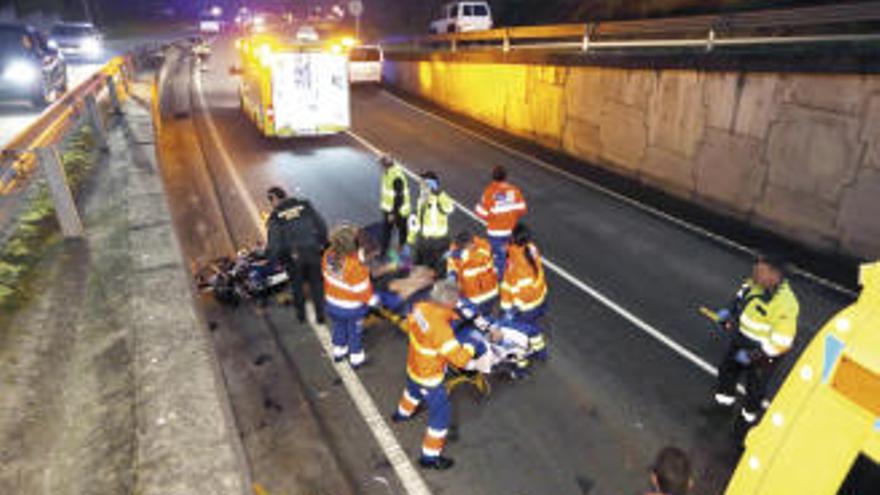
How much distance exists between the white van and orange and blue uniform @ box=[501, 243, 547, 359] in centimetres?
2785

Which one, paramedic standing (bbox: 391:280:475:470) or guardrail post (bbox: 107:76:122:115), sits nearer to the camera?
paramedic standing (bbox: 391:280:475:470)

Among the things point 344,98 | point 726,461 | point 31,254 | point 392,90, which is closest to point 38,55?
point 344,98

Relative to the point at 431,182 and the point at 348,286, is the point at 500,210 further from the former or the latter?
the point at 348,286

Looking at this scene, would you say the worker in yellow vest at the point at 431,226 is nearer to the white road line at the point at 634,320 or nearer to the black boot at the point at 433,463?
the white road line at the point at 634,320

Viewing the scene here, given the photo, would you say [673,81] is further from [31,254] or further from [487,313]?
[31,254]

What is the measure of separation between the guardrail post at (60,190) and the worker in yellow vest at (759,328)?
8.34 m

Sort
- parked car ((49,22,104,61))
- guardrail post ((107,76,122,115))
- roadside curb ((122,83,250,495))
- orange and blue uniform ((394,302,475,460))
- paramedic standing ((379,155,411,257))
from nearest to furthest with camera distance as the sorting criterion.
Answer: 1. roadside curb ((122,83,250,495))
2. orange and blue uniform ((394,302,475,460))
3. paramedic standing ((379,155,411,257))
4. guardrail post ((107,76,122,115))
5. parked car ((49,22,104,61))

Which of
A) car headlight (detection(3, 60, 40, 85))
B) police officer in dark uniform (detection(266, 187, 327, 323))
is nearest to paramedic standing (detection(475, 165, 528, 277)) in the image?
police officer in dark uniform (detection(266, 187, 327, 323))

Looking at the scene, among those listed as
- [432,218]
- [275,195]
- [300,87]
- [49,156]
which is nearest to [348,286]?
[275,195]

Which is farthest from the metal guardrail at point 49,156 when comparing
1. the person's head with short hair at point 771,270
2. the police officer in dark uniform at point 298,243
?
the person's head with short hair at point 771,270

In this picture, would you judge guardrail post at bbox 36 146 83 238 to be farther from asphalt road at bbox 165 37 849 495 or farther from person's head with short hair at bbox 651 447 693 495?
person's head with short hair at bbox 651 447 693 495

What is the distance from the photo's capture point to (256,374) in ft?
22.8

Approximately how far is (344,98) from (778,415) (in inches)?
665

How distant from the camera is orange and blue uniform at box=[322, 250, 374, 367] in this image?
6648 mm
